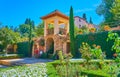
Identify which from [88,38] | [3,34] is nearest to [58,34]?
[88,38]

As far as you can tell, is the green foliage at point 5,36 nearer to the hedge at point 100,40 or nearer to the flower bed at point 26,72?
the hedge at point 100,40

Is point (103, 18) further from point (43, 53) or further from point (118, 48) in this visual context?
point (118, 48)

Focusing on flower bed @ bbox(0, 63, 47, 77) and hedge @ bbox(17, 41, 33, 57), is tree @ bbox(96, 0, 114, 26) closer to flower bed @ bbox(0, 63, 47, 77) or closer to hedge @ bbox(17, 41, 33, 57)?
hedge @ bbox(17, 41, 33, 57)

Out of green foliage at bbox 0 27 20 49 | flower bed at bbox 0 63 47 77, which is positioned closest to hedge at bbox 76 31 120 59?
flower bed at bbox 0 63 47 77

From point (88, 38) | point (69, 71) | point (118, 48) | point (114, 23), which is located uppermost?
point (114, 23)

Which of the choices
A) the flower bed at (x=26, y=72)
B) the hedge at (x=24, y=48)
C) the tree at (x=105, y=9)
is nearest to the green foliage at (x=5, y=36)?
the hedge at (x=24, y=48)

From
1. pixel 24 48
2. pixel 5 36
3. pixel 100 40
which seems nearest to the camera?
pixel 100 40

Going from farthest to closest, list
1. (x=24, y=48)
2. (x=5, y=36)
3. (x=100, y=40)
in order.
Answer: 1. (x=24, y=48)
2. (x=5, y=36)
3. (x=100, y=40)

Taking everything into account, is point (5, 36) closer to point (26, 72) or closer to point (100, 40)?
point (100, 40)

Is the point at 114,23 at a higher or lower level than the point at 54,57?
higher

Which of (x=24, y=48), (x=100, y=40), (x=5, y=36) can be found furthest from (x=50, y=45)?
(x=100, y=40)

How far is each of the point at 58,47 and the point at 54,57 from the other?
2.19m

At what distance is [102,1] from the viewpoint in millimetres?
35062

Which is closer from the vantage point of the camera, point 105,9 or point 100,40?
point 100,40
